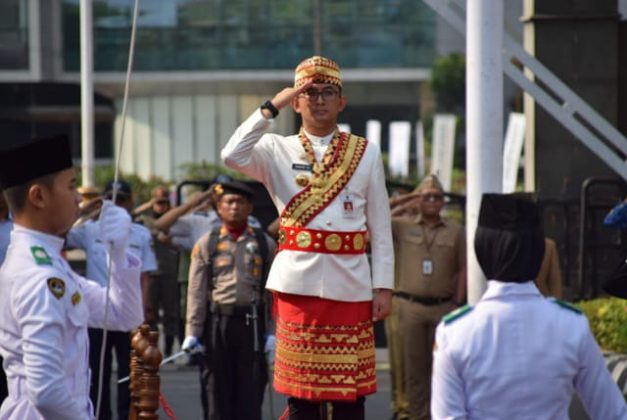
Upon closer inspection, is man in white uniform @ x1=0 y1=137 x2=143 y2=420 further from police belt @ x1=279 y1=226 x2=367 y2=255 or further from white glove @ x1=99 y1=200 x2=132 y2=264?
police belt @ x1=279 y1=226 x2=367 y2=255

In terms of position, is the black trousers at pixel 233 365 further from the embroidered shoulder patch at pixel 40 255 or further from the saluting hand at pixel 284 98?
the embroidered shoulder patch at pixel 40 255

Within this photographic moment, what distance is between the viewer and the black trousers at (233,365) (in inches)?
448

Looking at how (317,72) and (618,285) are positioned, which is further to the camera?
(317,72)

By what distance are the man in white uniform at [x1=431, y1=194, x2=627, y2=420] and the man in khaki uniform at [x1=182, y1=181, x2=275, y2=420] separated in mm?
6078

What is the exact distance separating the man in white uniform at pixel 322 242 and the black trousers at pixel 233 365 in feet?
10.9

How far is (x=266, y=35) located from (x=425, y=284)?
4763cm

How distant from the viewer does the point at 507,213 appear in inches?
212

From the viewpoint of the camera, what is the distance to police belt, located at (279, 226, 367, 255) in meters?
7.89

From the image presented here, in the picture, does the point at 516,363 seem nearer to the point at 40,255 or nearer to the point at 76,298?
the point at 76,298

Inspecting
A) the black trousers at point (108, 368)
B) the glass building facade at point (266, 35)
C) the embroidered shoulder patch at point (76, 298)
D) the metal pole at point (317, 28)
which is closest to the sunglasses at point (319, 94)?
the embroidered shoulder patch at point (76, 298)

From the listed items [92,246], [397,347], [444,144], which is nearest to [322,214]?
[92,246]

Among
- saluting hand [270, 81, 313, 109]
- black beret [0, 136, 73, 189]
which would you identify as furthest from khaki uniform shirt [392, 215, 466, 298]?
black beret [0, 136, 73, 189]

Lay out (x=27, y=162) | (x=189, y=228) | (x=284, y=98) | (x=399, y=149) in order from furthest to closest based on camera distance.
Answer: (x=399, y=149) < (x=189, y=228) < (x=284, y=98) < (x=27, y=162)

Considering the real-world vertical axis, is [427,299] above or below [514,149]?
below
